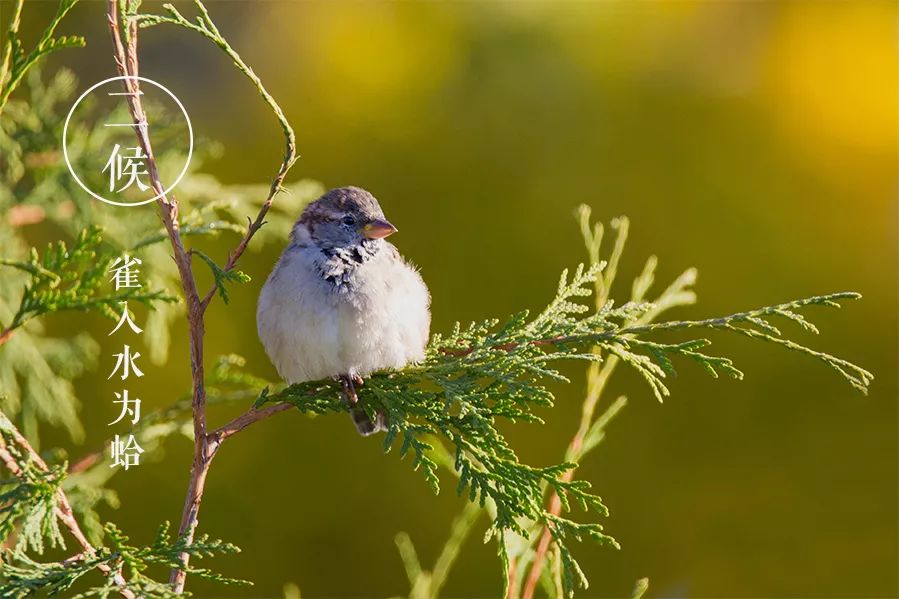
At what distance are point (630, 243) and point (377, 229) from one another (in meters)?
1.48

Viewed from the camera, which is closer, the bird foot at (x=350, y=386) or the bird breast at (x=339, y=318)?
the bird foot at (x=350, y=386)

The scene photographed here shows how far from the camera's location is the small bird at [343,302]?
203cm

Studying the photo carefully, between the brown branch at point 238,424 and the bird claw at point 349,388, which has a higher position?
the brown branch at point 238,424

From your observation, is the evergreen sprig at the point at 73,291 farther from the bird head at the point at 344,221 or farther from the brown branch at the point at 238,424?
the bird head at the point at 344,221

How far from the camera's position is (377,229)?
2.26 metres

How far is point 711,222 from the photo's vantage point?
3.51 m

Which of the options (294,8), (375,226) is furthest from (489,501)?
(294,8)

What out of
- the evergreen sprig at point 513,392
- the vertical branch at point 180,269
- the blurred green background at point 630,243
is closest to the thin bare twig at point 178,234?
the vertical branch at point 180,269

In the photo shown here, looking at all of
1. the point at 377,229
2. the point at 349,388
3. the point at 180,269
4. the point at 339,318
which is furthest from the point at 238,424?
the point at 377,229

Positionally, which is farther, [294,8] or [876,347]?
[294,8]

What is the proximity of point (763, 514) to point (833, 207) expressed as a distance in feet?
3.68

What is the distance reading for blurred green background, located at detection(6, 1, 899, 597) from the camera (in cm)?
326

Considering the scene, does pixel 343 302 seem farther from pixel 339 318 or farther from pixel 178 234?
pixel 178 234

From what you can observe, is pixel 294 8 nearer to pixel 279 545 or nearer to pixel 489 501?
pixel 279 545
